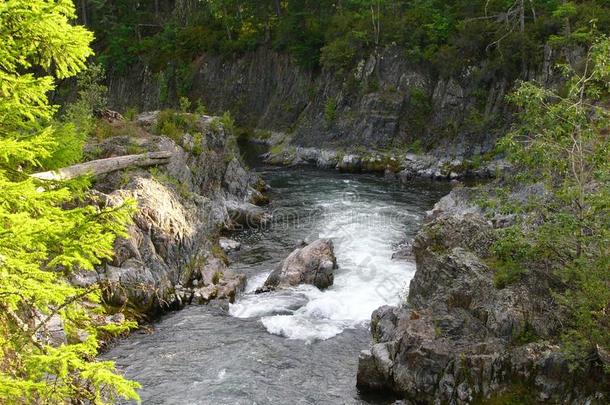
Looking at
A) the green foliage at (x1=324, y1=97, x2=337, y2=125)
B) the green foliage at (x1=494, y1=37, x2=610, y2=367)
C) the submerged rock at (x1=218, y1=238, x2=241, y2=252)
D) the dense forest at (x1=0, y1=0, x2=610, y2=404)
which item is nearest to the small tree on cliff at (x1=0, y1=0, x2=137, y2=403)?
the dense forest at (x1=0, y1=0, x2=610, y2=404)

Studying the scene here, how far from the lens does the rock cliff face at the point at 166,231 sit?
18625 millimetres

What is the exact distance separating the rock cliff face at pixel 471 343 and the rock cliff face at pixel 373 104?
3149cm

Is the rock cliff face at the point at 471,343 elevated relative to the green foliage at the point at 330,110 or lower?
lower

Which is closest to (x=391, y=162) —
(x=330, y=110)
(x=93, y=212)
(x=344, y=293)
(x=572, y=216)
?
(x=330, y=110)

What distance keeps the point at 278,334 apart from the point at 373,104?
37199mm

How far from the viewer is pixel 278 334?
1769cm

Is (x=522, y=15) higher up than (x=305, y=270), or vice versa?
(x=522, y=15)

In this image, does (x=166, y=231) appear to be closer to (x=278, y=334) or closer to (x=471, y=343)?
(x=278, y=334)

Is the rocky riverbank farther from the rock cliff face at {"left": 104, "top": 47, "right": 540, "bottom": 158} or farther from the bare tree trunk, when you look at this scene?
the bare tree trunk

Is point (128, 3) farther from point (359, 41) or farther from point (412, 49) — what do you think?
point (412, 49)

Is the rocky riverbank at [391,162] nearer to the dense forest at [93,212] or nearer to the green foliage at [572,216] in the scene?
the dense forest at [93,212]

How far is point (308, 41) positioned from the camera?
58.9 metres

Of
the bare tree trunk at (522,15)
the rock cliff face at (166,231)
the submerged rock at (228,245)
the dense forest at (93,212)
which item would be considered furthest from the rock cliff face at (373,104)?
the submerged rock at (228,245)

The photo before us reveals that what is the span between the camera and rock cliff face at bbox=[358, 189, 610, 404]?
12.1 m
